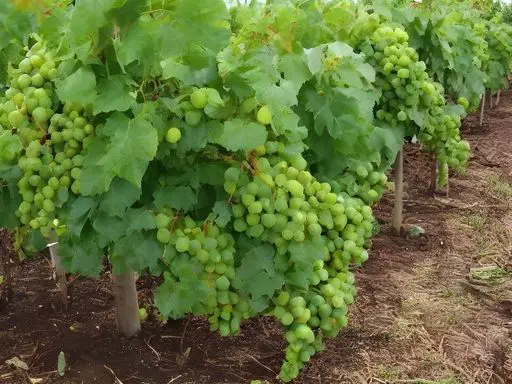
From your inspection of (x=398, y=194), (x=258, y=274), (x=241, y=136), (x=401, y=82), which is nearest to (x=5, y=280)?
(x=258, y=274)

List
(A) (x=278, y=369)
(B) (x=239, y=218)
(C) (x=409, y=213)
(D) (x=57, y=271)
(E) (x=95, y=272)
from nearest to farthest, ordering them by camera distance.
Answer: (B) (x=239, y=218)
(E) (x=95, y=272)
(A) (x=278, y=369)
(D) (x=57, y=271)
(C) (x=409, y=213)

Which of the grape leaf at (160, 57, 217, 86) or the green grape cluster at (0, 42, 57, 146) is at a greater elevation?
the grape leaf at (160, 57, 217, 86)

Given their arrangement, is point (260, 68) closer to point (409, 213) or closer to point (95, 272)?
point (95, 272)

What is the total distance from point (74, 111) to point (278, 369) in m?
1.56

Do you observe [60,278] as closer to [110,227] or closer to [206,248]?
[110,227]

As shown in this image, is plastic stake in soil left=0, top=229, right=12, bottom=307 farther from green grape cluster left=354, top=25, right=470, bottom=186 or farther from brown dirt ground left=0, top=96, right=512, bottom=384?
green grape cluster left=354, top=25, right=470, bottom=186

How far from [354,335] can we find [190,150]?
1654 millimetres

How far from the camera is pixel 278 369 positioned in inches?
122

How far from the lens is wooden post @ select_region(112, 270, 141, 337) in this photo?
3.02 m

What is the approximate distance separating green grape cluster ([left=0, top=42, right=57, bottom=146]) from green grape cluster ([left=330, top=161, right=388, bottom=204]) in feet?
3.89

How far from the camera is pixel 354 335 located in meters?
3.48

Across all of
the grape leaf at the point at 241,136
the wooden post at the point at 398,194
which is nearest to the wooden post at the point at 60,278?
the grape leaf at the point at 241,136

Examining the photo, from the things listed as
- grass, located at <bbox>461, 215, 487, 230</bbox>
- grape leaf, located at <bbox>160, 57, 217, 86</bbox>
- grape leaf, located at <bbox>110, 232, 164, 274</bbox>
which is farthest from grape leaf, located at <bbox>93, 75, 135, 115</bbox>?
grass, located at <bbox>461, 215, 487, 230</bbox>

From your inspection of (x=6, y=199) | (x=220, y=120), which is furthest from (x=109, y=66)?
(x=6, y=199)
